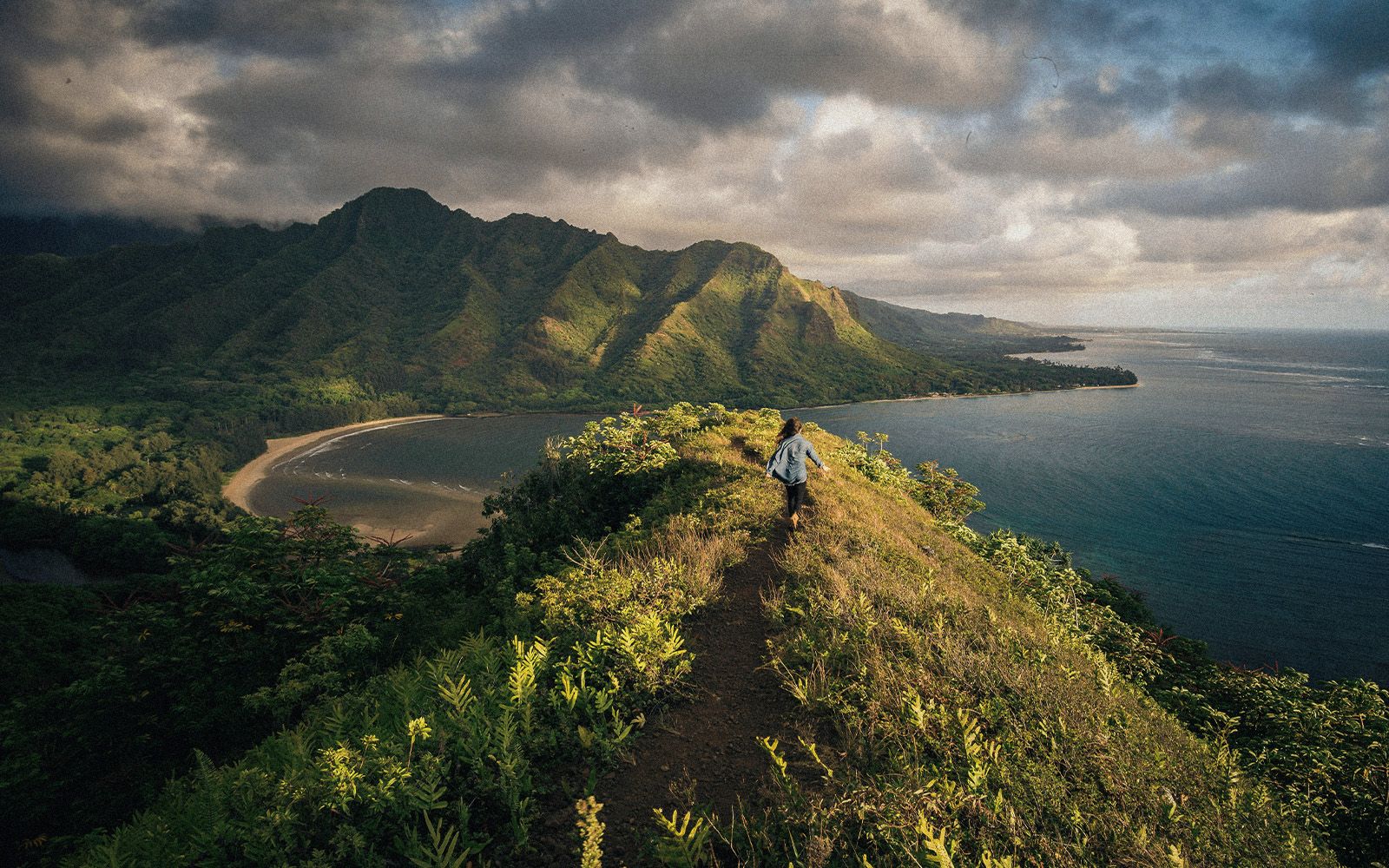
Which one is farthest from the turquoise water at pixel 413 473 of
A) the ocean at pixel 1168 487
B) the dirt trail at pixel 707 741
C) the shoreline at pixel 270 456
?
the dirt trail at pixel 707 741

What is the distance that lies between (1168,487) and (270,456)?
696 ft

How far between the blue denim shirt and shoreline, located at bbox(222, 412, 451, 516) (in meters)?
112

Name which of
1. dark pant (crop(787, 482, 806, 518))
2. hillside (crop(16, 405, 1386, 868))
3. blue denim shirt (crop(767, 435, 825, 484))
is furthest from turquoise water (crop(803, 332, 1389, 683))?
hillside (crop(16, 405, 1386, 868))

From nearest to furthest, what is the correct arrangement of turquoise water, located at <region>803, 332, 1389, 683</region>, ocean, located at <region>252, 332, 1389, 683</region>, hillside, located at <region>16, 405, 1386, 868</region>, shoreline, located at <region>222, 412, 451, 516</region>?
hillside, located at <region>16, 405, 1386, 868</region> < turquoise water, located at <region>803, 332, 1389, 683</region> < ocean, located at <region>252, 332, 1389, 683</region> < shoreline, located at <region>222, 412, 451, 516</region>

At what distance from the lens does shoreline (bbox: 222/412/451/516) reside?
118 metres

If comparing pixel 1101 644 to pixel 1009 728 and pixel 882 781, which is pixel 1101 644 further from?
pixel 882 781

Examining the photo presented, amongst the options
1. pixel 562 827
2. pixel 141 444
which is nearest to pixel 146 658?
pixel 562 827

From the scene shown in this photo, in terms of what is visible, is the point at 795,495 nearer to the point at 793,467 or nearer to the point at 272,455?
the point at 793,467

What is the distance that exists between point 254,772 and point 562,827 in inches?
112

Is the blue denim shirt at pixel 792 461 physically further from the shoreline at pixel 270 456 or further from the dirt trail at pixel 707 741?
the shoreline at pixel 270 456

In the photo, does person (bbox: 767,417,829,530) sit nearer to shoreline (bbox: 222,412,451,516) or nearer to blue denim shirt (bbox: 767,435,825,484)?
blue denim shirt (bbox: 767,435,825,484)

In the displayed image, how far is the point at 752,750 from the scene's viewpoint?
5.50 meters

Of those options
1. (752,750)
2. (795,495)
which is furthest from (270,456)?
(752,750)

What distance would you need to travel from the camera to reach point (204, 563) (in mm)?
15070
